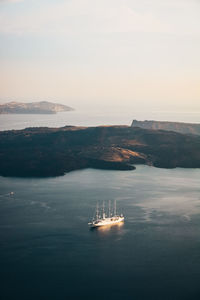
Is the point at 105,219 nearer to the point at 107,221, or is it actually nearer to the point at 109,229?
the point at 107,221

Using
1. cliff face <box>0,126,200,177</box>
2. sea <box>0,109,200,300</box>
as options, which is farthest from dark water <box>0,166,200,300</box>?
cliff face <box>0,126,200,177</box>

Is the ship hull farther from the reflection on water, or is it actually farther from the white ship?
the reflection on water

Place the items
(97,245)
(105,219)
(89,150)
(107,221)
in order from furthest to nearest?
1. (89,150)
2. (105,219)
3. (107,221)
4. (97,245)

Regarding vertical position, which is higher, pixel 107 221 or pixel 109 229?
pixel 107 221

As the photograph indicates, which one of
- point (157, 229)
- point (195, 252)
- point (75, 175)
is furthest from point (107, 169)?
point (195, 252)

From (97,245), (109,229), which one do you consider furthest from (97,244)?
(109,229)

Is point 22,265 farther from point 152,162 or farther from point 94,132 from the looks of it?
point 94,132

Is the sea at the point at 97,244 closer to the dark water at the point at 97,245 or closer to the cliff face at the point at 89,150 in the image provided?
the dark water at the point at 97,245

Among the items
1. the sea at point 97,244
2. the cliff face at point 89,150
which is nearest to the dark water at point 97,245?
the sea at point 97,244
